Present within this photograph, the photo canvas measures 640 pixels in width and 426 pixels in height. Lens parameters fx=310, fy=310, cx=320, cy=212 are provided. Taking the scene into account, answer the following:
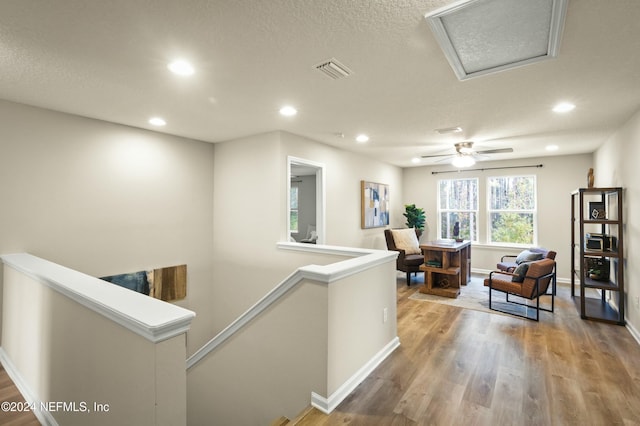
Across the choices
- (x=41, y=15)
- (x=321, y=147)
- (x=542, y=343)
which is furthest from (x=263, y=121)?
(x=542, y=343)

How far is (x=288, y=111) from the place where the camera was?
133 inches

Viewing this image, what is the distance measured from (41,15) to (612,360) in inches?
200

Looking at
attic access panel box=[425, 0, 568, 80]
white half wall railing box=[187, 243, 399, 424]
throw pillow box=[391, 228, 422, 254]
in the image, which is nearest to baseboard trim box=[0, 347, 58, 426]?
white half wall railing box=[187, 243, 399, 424]

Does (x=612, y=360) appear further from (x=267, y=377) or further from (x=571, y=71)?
→ (x=267, y=377)

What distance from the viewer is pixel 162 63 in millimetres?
2268

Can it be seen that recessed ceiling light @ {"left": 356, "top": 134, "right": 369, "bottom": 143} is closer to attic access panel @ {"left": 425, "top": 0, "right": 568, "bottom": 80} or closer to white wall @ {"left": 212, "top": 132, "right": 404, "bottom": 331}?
white wall @ {"left": 212, "top": 132, "right": 404, "bottom": 331}

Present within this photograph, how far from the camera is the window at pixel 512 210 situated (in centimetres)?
642

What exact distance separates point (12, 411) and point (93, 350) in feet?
4.30

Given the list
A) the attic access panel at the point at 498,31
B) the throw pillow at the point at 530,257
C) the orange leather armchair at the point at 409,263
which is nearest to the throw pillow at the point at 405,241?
the orange leather armchair at the point at 409,263

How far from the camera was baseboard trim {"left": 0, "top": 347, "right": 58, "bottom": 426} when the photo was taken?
6.86 ft

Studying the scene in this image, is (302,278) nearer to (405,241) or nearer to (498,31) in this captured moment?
(498,31)

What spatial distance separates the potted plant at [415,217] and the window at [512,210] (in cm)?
144

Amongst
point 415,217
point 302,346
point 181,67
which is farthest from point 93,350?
point 415,217

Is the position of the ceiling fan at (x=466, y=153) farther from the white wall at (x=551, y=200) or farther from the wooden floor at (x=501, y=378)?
the wooden floor at (x=501, y=378)
